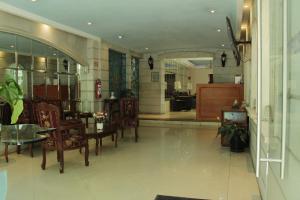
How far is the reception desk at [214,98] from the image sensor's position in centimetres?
1023

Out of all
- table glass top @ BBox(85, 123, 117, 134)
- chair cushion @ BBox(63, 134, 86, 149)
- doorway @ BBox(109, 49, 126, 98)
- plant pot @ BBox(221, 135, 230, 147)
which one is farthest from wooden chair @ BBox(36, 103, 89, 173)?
doorway @ BBox(109, 49, 126, 98)

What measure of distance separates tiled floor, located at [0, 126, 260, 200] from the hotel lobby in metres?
0.02

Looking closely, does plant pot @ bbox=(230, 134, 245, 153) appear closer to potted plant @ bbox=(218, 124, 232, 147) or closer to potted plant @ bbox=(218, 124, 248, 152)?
potted plant @ bbox=(218, 124, 248, 152)

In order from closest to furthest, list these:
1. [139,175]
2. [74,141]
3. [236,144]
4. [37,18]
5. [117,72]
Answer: [139,175], [74,141], [236,144], [37,18], [117,72]

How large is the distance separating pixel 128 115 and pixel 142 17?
2517 mm

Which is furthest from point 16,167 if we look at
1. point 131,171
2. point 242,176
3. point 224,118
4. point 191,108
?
point 191,108

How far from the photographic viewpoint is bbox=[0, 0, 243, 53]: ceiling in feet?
18.4

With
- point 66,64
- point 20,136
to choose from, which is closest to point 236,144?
point 20,136

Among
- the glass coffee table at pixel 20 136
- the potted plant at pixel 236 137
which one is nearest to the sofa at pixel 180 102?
the potted plant at pixel 236 137

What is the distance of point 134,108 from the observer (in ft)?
26.1

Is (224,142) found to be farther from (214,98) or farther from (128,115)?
(214,98)

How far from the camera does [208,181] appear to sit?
4207 millimetres

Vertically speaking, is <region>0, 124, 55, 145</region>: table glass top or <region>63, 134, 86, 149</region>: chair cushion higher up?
<region>0, 124, 55, 145</region>: table glass top

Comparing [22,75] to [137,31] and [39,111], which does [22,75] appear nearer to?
[39,111]
